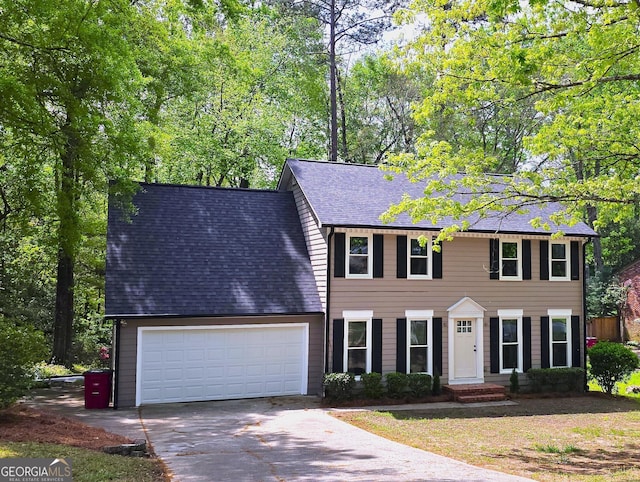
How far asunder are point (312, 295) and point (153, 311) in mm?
4517

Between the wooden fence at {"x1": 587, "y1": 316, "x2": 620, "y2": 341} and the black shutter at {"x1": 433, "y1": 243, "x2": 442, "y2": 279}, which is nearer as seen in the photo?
the black shutter at {"x1": 433, "y1": 243, "x2": 442, "y2": 279}

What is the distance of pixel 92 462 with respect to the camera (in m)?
7.81

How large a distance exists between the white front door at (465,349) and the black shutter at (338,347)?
3.73 m

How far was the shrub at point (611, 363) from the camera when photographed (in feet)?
59.3

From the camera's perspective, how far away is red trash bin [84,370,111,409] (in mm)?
14070

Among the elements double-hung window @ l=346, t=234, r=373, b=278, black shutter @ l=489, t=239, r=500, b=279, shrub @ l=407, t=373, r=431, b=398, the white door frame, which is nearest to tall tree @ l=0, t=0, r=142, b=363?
double-hung window @ l=346, t=234, r=373, b=278

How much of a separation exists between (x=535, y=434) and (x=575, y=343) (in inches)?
280

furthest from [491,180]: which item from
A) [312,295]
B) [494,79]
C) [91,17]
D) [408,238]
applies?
[91,17]

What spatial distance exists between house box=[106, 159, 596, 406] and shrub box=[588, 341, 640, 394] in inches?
22.2

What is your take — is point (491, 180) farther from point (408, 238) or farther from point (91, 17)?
point (91, 17)

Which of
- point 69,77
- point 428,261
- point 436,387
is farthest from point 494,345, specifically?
point 69,77

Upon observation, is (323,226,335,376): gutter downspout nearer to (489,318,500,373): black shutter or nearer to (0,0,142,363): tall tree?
(489,318,500,373): black shutter

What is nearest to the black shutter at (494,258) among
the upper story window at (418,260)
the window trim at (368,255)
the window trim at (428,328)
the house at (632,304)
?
the upper story window at (418,260)

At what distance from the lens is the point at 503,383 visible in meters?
17.7
